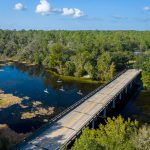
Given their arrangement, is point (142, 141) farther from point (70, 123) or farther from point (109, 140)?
point (70, 123)

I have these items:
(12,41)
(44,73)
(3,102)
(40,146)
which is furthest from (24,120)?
(12,41)


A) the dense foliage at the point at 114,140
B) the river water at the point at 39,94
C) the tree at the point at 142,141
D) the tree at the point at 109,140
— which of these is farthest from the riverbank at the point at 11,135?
the tree at the point at 142,141

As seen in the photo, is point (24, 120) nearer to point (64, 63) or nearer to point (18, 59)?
point (64, 63)

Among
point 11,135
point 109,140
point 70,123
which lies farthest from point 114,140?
point 11,135

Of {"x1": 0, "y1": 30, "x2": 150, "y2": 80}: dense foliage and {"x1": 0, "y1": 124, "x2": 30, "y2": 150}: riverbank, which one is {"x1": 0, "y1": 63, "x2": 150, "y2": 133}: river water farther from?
{"x1": 0, "y1": 30, "x2": 150, "y2": 80}: dense foliage

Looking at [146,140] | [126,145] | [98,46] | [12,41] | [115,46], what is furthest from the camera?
[12,41]

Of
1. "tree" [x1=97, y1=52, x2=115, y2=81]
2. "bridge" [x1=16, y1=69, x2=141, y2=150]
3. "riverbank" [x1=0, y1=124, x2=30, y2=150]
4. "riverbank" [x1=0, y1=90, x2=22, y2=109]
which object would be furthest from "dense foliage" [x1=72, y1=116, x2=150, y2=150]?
"tree" [x1=97, y1=52, x2=115, y2=81]

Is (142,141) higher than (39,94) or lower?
higher

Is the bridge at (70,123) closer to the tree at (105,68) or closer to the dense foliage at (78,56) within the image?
the tree at (105,68)
